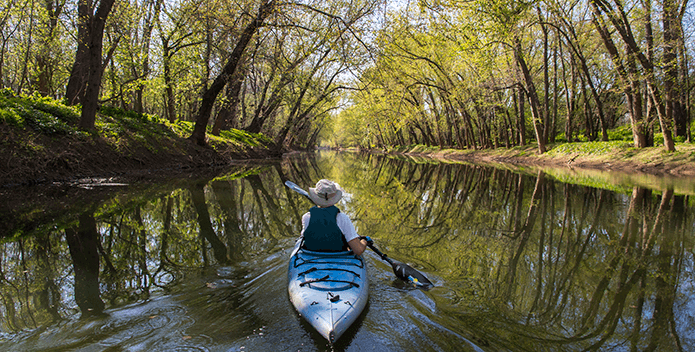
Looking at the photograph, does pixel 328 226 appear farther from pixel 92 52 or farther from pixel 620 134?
pixel 620 134

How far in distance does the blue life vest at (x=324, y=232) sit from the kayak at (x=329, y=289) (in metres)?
0.09

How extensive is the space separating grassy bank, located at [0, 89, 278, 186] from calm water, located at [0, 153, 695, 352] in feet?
6.19

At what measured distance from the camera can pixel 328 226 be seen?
4098mm

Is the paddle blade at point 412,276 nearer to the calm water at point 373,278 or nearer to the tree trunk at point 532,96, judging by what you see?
the calm water at point 373,278

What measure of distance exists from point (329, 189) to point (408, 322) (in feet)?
5.37

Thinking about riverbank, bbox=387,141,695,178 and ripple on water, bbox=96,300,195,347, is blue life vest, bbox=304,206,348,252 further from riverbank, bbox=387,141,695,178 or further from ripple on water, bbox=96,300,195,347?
riverbank, bbox=387,141,695,178

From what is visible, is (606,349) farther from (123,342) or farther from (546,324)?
(123,342)

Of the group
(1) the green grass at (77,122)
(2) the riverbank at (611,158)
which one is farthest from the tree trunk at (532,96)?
(1) the green grass at (77,122)

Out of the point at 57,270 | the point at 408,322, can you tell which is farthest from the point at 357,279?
the point at 57,270

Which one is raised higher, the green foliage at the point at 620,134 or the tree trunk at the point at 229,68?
the tree trunk at the point at 229,68

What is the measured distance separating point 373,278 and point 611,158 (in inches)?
703

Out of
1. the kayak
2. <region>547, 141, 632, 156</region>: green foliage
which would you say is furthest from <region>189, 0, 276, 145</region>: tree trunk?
<region>547, 141, 632, 156</region>: green foliage

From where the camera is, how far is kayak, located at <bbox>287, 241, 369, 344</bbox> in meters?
2.88

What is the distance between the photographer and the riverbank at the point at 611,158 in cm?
1373
